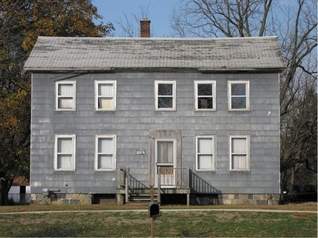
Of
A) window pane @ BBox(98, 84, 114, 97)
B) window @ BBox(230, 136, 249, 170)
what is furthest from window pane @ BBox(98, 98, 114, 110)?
window @ BBox(230, 136, 249, 170)

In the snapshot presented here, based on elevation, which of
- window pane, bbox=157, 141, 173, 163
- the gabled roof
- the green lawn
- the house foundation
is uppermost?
the gabled roof

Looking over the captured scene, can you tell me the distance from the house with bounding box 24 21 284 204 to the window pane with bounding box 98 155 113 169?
0.04 m

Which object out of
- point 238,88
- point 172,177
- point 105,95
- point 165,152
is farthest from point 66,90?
point 238,88

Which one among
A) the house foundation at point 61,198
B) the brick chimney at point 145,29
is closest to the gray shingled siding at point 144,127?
the house foundation at point 61,198

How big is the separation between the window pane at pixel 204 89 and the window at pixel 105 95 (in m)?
3.77

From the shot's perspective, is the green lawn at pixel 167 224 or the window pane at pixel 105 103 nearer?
the green lawn at pixel 167 224

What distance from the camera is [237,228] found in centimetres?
2058

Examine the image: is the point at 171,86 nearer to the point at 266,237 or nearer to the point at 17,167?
the point at 266,237

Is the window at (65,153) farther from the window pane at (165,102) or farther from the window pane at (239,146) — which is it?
the window pane at (239,146)

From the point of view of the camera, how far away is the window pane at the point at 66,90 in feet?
100

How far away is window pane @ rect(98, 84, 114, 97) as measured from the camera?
30.5 metres

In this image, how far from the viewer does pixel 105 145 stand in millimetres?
30328

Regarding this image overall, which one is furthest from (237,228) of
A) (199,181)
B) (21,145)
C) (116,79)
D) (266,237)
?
(21,145)

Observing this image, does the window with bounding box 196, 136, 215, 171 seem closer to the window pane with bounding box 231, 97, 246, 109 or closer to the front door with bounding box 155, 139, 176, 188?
the front door with bounding box 155, 139, 176, 188
